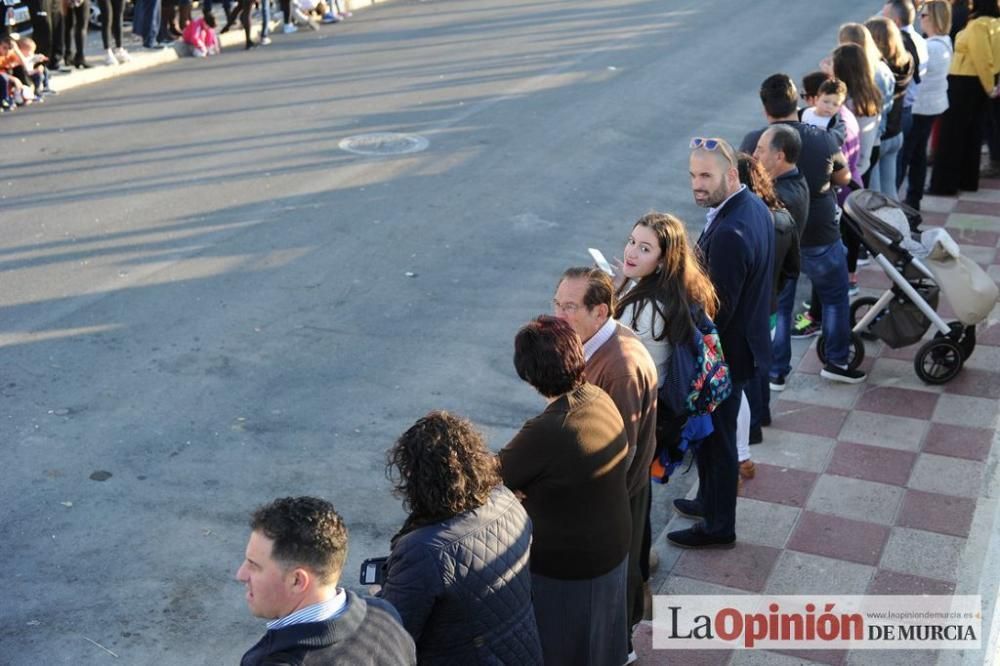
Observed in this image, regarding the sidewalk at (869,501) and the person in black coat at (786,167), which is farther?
the person in black coat at (786,167)

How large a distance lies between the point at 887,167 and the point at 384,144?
5.48m

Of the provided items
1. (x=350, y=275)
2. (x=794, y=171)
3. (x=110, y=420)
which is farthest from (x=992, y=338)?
(x=110, y=420)

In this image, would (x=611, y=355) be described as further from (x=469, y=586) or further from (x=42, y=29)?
(x=42, y=29)

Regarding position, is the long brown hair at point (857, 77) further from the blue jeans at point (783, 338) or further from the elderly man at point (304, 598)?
the elderly man at point (304, 598)

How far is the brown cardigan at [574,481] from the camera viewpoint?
4.48 meters

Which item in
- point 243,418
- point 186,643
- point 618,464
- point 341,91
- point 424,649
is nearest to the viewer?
point 424,649

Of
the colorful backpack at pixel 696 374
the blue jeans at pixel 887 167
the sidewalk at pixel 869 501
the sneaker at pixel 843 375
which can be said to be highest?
the colorful backpack at pixel 696 374

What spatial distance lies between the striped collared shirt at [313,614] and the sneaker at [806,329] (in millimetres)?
6421

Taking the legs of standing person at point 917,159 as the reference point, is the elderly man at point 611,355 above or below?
above

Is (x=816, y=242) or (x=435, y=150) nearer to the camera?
(x=816, y=242)

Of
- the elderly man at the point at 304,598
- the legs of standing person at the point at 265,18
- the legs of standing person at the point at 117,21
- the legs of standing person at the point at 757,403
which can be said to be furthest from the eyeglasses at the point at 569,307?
the legs of standing person at the point at 265,18

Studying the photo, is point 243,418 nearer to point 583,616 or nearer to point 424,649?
point 583,616

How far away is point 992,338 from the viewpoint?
916 centimetres

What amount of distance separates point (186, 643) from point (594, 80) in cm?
1225
